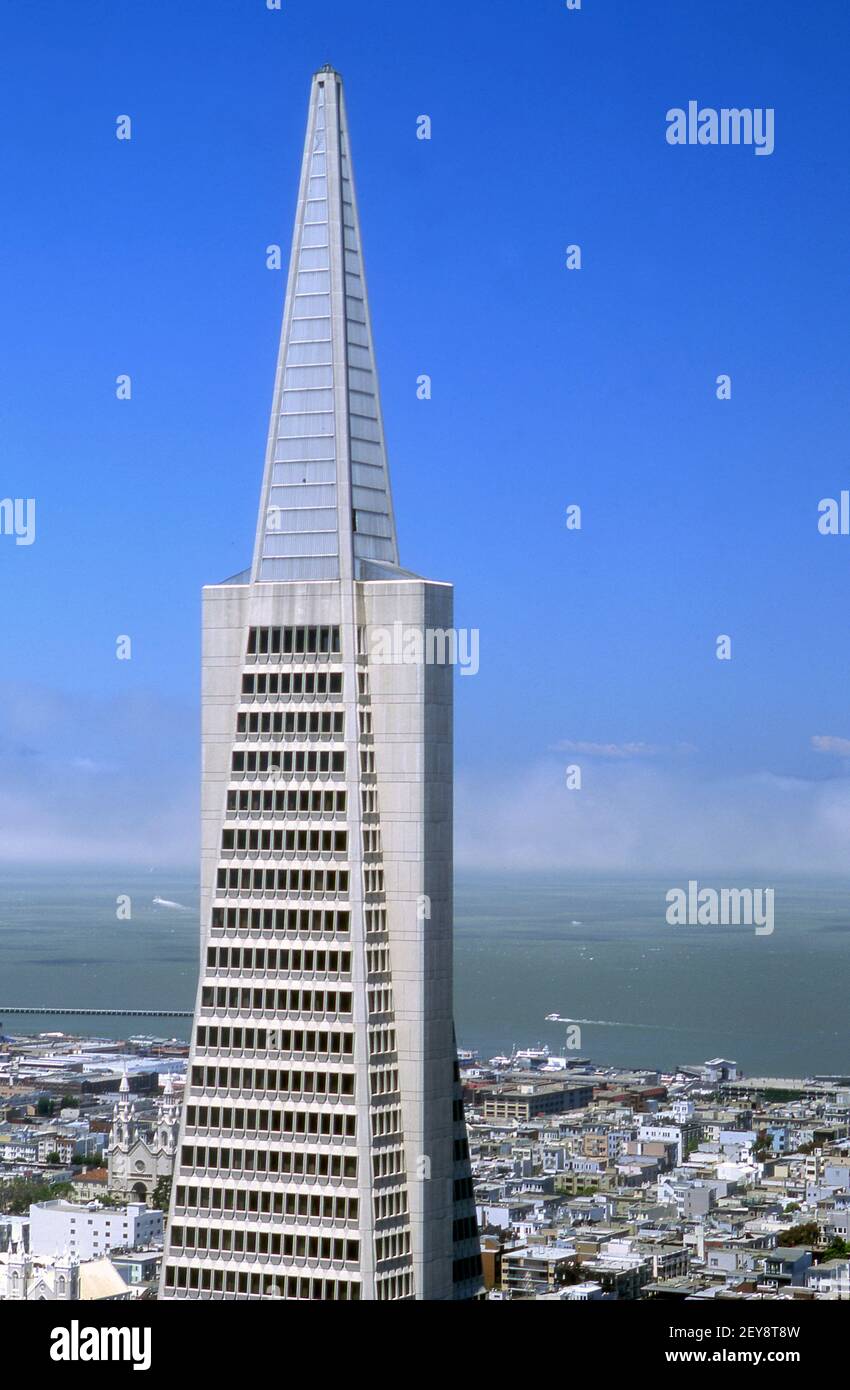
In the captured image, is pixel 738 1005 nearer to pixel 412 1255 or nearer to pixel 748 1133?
pixel 748 1133

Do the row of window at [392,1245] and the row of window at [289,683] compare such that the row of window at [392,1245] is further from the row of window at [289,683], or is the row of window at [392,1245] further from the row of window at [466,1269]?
the row of window at [289,683]

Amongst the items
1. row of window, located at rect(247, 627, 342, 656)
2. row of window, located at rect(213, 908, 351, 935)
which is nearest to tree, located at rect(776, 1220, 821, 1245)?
row of window, located at rect(213, 908, 351, 935)

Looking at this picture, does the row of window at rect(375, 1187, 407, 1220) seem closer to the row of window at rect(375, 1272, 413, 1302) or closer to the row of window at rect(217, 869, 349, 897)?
the row of window at rect(375, 1272, 413, 1302)

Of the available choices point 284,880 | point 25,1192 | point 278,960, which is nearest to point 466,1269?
point 278,960

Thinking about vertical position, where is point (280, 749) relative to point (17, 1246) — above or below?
above

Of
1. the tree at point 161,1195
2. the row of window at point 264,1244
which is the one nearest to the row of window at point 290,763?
the row of window at point 264,1244
